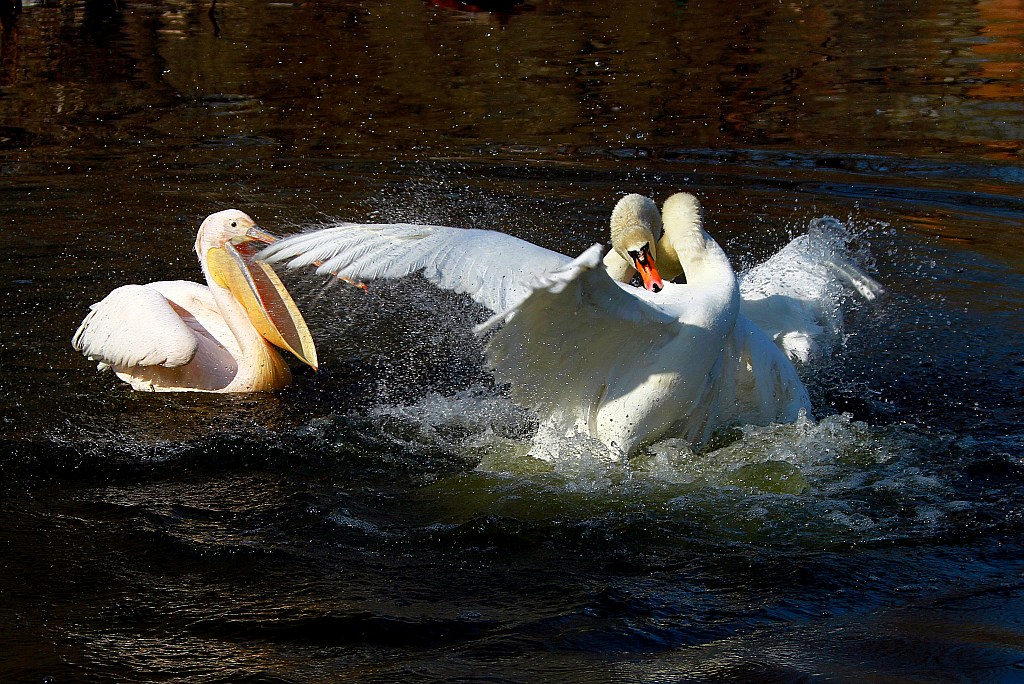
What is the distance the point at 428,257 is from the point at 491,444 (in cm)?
102

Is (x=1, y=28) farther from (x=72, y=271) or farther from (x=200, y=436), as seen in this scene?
(x=200, y=436)

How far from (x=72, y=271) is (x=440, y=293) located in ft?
7.36

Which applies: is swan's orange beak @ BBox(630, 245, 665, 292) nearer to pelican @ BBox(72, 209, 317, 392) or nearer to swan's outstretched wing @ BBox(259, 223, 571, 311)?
swan's outstretched wing @ BBox(259, 223, 571, 311)

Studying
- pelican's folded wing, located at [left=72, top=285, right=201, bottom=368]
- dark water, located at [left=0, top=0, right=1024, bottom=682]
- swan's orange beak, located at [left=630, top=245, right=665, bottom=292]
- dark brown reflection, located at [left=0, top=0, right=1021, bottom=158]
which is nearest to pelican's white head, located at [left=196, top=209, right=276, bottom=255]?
pelican's folded wing, located at [left=72, top=285, right=201, bottom=368]

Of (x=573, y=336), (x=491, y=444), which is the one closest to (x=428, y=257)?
(x=573, y=336)

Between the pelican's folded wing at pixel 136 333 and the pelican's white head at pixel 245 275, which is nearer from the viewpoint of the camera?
the pelican's folded wing at pixel 136 333

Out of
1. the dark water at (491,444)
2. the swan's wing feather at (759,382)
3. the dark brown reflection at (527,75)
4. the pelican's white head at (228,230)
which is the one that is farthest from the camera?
the dark brown reflection at (527,75)

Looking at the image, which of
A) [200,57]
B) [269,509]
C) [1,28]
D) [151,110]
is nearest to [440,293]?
[269,509]

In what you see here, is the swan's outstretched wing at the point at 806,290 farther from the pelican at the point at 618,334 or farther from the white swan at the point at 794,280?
the pelican at the point at 618,334

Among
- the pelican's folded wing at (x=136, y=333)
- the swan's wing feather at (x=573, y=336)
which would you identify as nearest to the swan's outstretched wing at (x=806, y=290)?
the swan's wing feather at (x=573, y=336)

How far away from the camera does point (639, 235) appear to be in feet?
15.5

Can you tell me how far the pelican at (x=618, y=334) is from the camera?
426 cm

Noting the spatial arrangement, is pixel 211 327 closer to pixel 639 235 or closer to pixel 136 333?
pixel 136 333

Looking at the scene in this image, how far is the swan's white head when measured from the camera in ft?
15.2
